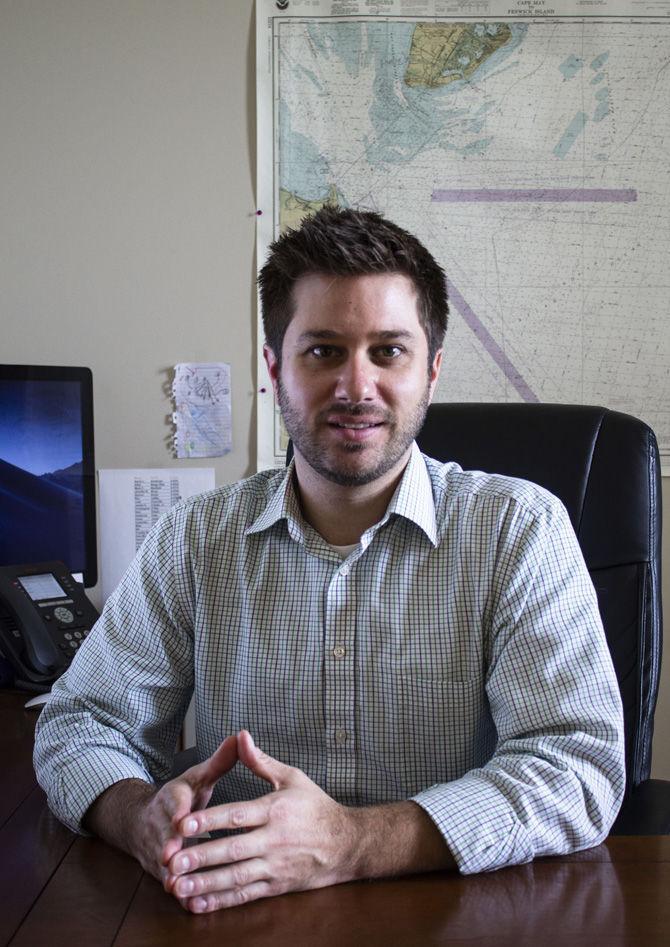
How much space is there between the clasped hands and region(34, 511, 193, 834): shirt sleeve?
178 millimetres

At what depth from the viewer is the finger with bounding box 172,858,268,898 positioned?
2.74 feet

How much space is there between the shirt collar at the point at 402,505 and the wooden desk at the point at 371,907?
0.45 meters

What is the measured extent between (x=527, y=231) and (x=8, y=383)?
1.19 metres

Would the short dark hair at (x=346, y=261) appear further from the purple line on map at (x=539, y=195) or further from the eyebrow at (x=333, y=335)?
the purple line on map at (x=539, y=195)

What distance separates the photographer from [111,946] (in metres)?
0.76

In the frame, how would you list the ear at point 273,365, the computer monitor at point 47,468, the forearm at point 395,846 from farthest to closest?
the computer monitor at point 47,468
the ear at point 273,365
the forearm at point 395,846

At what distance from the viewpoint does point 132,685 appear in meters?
1.24

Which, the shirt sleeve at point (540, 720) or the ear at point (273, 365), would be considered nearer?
the shirt sleeve at point (540, 720)

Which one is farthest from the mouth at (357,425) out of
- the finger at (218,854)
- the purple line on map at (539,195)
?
the purple line on map at (539,195)

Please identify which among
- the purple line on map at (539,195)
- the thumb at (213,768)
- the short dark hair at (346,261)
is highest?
the purple line on map at (539,195)

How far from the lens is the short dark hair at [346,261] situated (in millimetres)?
1285

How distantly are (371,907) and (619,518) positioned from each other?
716 mm

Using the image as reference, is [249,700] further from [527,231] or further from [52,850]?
[527,231]

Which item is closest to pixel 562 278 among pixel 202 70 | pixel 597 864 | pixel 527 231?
pixel 527 231
